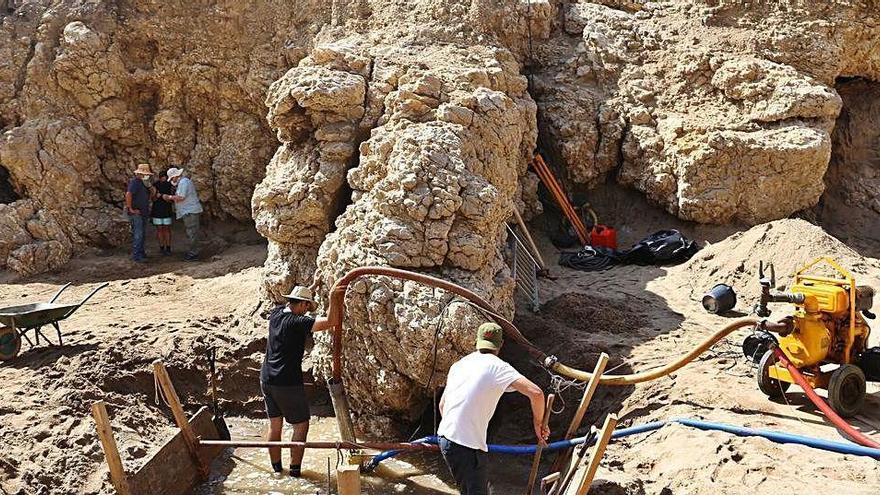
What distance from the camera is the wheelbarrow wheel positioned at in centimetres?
648

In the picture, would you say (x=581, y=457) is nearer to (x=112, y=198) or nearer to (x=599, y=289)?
(x=599, y=289)

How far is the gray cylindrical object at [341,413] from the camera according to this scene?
5371 millimetres

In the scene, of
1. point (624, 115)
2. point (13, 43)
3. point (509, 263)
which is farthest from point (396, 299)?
point (13, 43)

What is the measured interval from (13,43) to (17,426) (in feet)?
23.9

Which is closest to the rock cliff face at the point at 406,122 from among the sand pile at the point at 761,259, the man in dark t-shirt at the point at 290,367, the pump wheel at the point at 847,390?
the man in dark t-shirt at the point at 290,367

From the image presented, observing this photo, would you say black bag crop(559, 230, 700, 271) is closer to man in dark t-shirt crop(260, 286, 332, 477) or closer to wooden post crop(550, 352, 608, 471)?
wooden post crop(550, 352, 608, 471)

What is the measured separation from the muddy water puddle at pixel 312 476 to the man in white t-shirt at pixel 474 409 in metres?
1.36

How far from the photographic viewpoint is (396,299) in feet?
19.9

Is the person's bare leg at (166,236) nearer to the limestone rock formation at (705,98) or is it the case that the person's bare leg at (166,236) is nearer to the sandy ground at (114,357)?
the sandy ground at (114,357)

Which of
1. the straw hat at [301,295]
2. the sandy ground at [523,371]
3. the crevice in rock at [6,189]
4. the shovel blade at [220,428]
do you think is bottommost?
the shovel blade at [220,428]

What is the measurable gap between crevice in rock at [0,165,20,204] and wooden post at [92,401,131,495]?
23.4ft

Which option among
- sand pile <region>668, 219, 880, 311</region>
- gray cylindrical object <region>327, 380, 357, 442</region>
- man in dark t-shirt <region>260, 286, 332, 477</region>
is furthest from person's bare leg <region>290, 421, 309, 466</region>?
sand pile <region>668, 219, 880, 311</region>

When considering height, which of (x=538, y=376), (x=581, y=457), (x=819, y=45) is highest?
(x=819, y=45)

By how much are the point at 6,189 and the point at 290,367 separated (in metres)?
7.46
